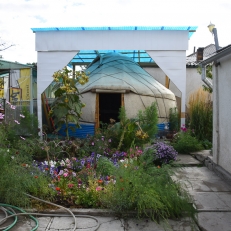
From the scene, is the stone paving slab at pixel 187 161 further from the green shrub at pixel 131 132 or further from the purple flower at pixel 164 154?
the green shrub at pixel 131 132

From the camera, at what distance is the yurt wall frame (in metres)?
8.88

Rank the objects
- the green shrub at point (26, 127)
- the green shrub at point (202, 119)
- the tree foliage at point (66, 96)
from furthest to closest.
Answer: the green shrub at point (202, 119), the green shrub at point (26, 127), the tree foliage at point (66, 96)

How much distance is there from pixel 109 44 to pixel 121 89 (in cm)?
143

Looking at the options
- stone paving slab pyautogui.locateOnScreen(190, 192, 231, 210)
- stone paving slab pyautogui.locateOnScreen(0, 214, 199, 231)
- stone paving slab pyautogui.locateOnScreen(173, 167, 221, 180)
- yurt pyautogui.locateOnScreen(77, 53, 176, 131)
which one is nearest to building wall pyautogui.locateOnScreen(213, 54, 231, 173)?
stone paving slab pyautogui.locateOnScreen(173, 167, 221, 180)

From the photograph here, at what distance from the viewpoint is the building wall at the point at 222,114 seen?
543 cm

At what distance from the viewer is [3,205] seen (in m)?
3.73

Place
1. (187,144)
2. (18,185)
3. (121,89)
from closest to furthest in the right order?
1. (18,185)
2. (187,144)
3. (121,89)

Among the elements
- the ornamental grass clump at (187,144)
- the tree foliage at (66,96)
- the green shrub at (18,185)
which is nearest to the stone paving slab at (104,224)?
the green shrub at (18,185)

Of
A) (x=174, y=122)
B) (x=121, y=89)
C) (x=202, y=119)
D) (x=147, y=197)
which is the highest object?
(x=121, y=89)

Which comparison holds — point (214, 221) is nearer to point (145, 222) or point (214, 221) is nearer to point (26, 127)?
point (145, 222)

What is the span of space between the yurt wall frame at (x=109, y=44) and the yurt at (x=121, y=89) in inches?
38.7

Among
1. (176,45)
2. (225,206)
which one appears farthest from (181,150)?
(225,206)

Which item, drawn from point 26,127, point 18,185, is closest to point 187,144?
point 26,127

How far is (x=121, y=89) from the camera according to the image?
954 cm
